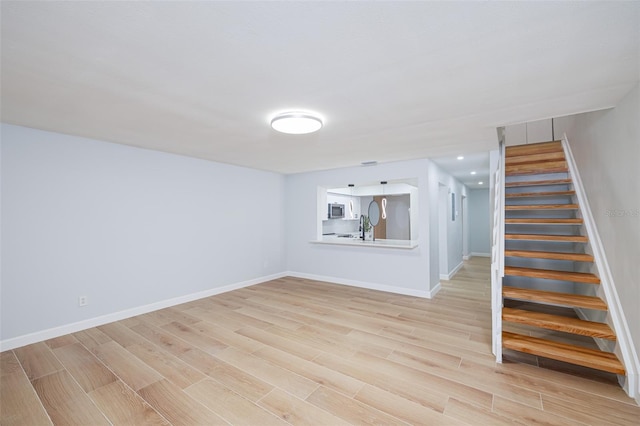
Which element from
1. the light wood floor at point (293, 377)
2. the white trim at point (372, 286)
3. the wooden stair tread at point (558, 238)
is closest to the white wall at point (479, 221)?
the white trim at point (372, 286)

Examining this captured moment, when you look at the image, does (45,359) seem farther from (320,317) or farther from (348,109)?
(348,109)

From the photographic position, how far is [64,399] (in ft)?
6.73

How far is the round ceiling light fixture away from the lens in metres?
2.52

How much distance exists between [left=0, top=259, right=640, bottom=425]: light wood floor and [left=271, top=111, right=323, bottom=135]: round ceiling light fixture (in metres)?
2.25

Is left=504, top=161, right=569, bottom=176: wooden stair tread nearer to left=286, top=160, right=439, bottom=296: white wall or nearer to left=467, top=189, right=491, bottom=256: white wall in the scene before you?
left=286, top=160, right=439, bottom=296: white wall

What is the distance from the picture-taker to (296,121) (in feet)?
8.35

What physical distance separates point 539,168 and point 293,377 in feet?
13.7

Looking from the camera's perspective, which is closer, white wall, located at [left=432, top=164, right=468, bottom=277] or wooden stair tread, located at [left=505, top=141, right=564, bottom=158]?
wooden stair tread, located at [left=505, top=141, right=564, bottom=158]

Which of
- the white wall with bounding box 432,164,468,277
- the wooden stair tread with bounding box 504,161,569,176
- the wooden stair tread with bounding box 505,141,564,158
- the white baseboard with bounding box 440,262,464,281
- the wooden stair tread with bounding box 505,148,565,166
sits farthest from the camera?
the white baseboard with bounding box 440,262,464,281

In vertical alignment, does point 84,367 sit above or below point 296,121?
below

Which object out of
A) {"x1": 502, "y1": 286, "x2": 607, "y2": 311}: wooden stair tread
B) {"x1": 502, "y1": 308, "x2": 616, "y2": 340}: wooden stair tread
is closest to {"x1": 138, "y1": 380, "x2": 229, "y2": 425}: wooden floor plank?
{"x1": 502, "y1": 308, "x2": 616, "y2": 340}: wooden stair tread

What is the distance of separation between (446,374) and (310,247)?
394cm

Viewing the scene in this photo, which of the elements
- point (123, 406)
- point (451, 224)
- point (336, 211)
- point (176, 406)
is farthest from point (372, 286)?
point (123, 406)

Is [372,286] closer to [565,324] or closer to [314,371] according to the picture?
[314,371]
